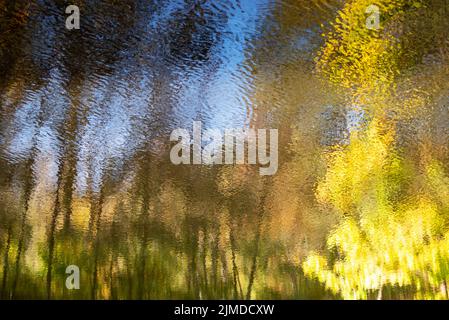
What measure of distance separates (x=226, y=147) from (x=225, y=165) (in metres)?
0.17

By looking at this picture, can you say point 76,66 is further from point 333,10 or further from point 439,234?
point 439,234

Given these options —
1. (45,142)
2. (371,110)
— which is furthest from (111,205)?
(371,110)

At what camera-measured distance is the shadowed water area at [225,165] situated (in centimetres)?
414

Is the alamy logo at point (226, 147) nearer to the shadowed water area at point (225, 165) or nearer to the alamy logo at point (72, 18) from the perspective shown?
the shadowed water area at point (225, 165)

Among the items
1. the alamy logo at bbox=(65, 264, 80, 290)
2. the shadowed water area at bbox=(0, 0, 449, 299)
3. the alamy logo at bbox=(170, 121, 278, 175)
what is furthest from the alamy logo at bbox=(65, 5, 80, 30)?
the alamy logo at bbox=(65, 264, 80, 290)

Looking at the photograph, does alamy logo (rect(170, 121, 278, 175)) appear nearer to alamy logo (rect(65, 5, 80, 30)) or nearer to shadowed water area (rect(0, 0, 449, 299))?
shadowed water area (rect(0, 0, 449, 299))

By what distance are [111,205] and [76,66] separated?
1.34m

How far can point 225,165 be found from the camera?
14.9ft

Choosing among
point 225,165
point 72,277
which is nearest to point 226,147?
point 225,165

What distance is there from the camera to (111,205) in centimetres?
469

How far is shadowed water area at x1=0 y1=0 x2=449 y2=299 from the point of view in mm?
4137

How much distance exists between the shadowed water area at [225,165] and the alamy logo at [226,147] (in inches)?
2.8

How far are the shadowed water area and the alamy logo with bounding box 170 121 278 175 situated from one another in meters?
0.07

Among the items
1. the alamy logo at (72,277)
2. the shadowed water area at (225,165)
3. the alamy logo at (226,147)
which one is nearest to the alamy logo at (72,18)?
the shadowed water area at (225,165)
